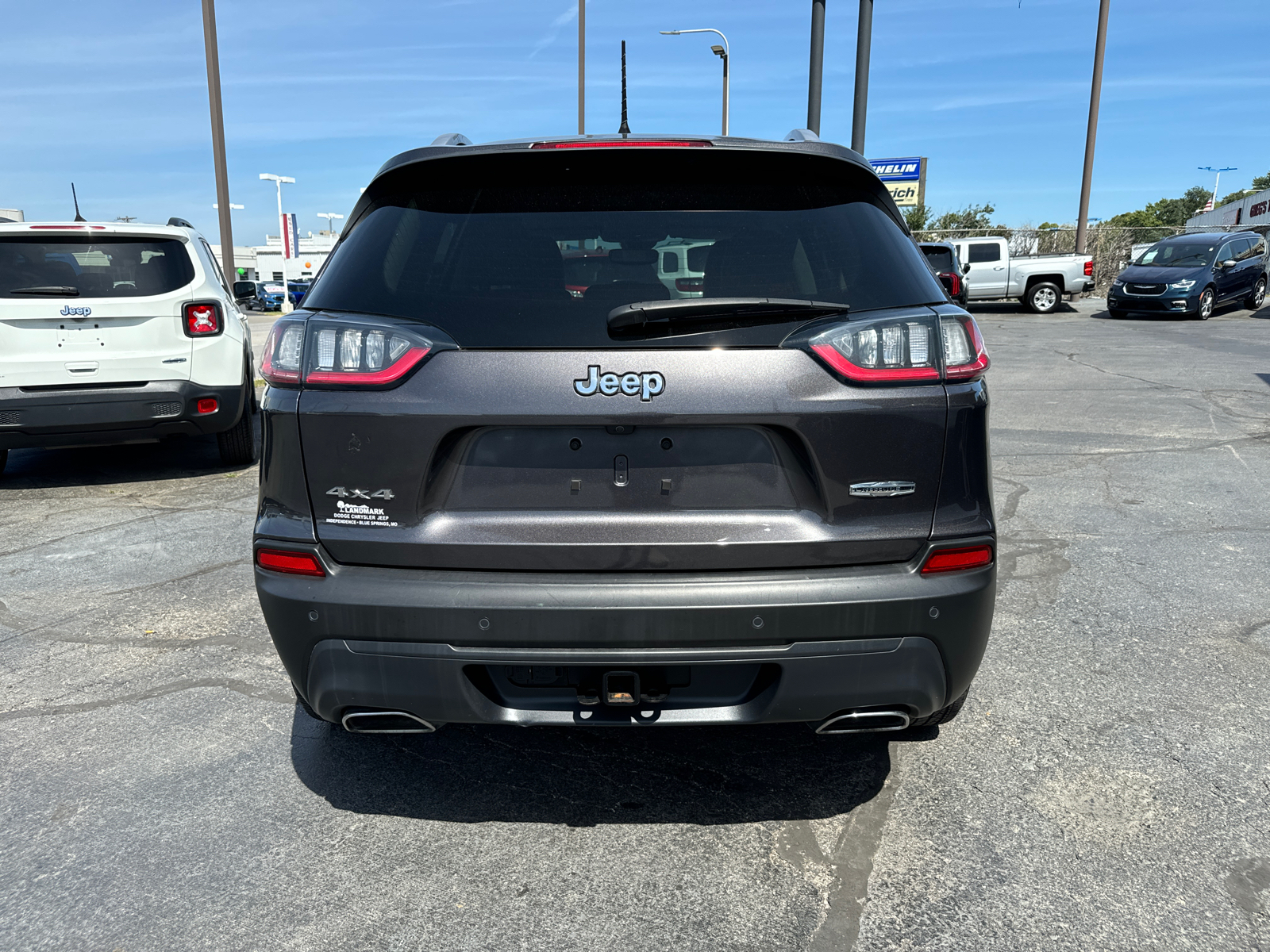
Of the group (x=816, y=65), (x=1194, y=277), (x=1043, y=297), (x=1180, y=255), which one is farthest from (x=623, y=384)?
(x=1043, y=297)

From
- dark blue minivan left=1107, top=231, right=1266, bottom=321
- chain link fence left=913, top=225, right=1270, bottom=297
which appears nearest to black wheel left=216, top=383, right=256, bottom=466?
dark blue minivan left=1107, top=231, right=1266, bottom=321

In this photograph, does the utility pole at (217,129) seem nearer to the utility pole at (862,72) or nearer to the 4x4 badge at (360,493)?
the utility pole at (862,72)

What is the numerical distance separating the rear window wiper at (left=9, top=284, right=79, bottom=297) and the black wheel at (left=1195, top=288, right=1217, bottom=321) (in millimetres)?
21550

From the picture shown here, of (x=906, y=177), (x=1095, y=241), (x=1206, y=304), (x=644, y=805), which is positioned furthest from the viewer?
(x=906, y=177)

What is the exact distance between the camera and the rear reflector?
2.47 metres

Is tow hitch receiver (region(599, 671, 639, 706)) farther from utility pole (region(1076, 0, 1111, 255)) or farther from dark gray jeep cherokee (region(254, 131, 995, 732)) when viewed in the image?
utility pole (region(1076, 0, 1111, 255))

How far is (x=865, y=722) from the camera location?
2.44 metres

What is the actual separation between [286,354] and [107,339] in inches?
196

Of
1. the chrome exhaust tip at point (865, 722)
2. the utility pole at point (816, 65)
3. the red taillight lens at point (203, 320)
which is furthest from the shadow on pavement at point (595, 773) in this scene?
the utility pole at point (816, 65)

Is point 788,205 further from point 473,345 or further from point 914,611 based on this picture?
point 914,611

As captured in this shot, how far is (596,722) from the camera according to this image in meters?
2.38

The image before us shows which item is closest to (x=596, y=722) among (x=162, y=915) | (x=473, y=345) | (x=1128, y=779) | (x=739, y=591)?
(x=739, y=591)

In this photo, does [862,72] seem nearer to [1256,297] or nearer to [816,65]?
[816,65]

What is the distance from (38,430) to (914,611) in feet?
20.1
